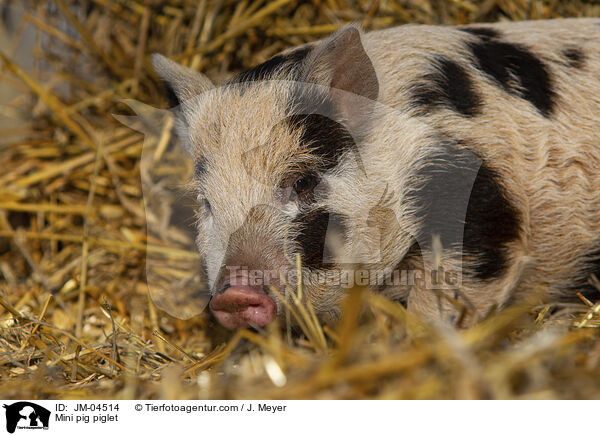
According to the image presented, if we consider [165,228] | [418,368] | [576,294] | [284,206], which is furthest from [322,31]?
[418,368]

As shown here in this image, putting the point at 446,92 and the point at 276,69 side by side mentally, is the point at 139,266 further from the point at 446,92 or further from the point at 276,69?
the point at 446,92

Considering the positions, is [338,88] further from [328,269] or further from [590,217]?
[590,217]

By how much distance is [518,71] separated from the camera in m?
1.84

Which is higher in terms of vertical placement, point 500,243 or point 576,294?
point 500,243

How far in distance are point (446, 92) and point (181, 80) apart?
0.89 metres

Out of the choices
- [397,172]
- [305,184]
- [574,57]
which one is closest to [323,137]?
[305,184]

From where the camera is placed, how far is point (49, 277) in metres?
2.54

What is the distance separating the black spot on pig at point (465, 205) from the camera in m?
1.67
